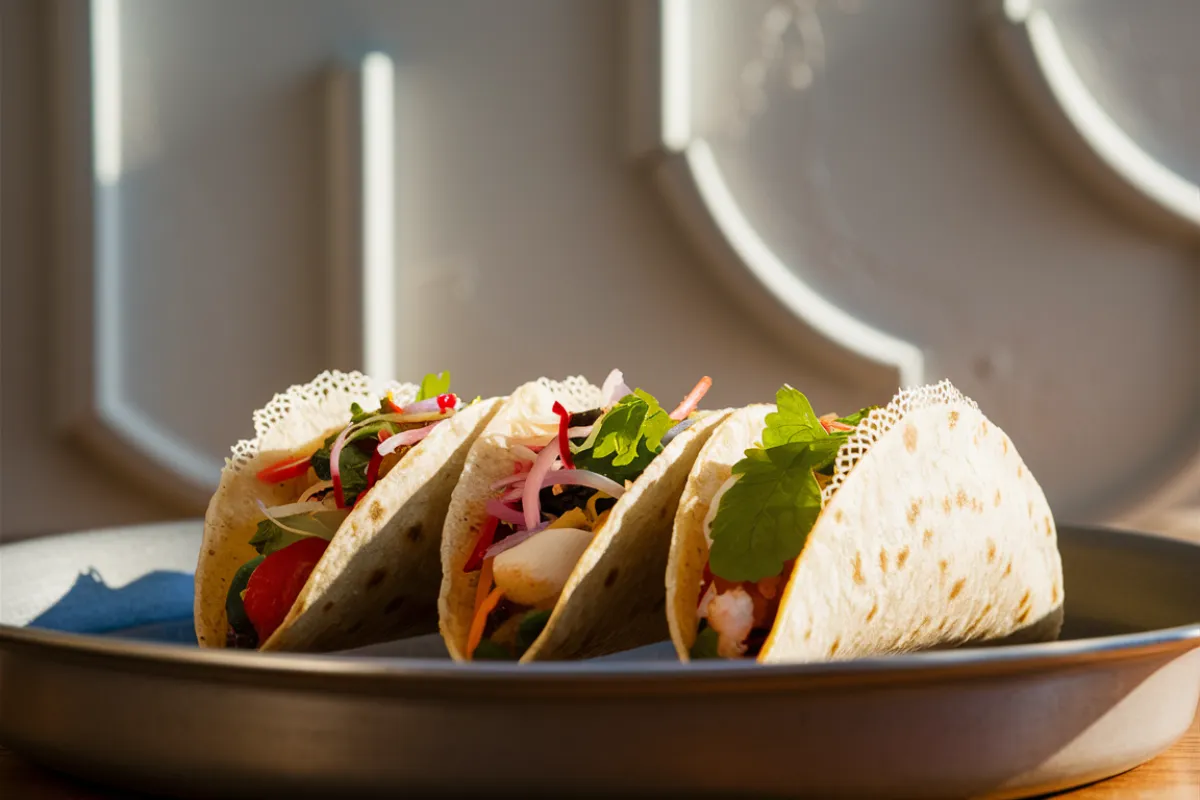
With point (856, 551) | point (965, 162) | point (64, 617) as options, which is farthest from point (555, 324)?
point (856, 551)

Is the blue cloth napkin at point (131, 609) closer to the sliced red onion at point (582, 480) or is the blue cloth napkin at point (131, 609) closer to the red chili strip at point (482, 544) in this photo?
the red chili strip at point (482, 544)

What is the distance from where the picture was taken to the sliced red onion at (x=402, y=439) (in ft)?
4.76

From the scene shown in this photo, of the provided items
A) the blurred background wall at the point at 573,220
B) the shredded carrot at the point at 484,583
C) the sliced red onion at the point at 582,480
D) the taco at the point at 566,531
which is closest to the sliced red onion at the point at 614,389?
the taco at the point at 566,531

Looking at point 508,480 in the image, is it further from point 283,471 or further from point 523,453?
point 283,471

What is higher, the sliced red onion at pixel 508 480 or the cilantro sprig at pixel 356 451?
the cilantro sprig at pixel 356 451

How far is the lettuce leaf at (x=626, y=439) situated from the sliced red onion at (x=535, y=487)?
33mm

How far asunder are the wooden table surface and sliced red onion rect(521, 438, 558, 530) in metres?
0.52

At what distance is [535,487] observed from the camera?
1.31m

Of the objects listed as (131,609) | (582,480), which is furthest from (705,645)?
(131,609)

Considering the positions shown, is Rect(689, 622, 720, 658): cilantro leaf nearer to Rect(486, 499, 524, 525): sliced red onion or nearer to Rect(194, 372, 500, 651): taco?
Rect(486, 499, 524, 525): sliced red onion

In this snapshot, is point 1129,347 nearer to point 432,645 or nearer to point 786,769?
point 432,645

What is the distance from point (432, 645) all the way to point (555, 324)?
212 cm

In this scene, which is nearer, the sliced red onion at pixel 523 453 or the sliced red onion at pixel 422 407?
the sliced red onion at pixel 523 453

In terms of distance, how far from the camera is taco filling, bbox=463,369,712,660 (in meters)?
1.23
